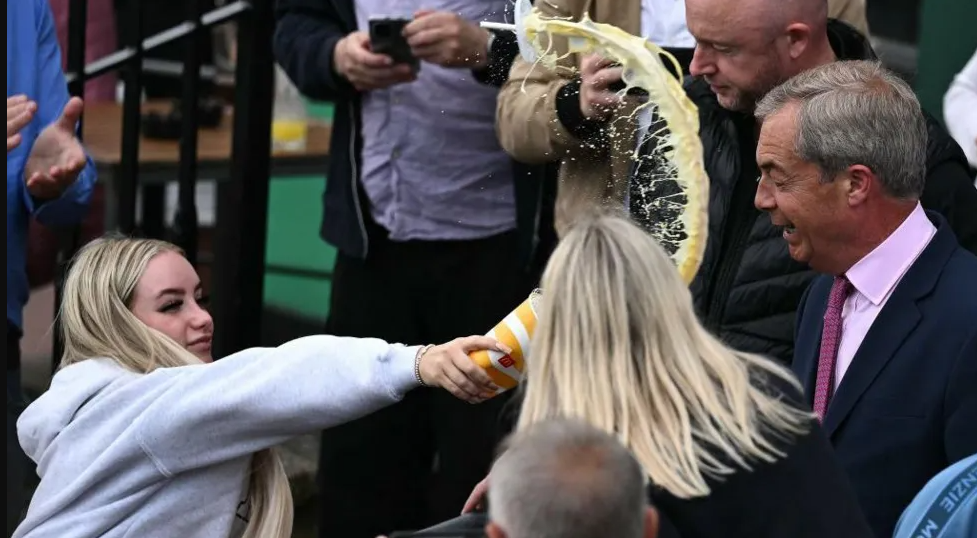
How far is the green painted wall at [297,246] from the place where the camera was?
7746mm

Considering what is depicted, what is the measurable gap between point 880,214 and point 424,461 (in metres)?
2.02

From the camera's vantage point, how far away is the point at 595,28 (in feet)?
12.0

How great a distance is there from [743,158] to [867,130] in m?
0.52

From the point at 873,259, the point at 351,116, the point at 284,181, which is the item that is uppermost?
the point at 873,259

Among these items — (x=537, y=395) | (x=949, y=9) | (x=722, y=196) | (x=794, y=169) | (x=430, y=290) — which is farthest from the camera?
(x=949, y=9)

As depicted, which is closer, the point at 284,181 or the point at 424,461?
the point at 424,461

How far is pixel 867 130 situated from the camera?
3359 millimetres

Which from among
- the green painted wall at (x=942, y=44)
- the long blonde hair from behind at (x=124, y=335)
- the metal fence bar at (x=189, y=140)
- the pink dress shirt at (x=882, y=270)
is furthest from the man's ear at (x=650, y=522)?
the green painted wall at (x=942, y=44)

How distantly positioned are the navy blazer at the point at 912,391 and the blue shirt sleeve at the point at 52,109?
2246mm

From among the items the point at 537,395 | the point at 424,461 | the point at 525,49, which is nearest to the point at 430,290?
the point at 424,461

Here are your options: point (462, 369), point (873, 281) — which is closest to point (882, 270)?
point (873, 281)

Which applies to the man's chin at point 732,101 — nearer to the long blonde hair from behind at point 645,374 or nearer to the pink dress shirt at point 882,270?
the pink dress shirt at point 882,270

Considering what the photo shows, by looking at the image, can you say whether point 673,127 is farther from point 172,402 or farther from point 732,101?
point 172,402

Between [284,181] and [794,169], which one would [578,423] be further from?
[284,181]
